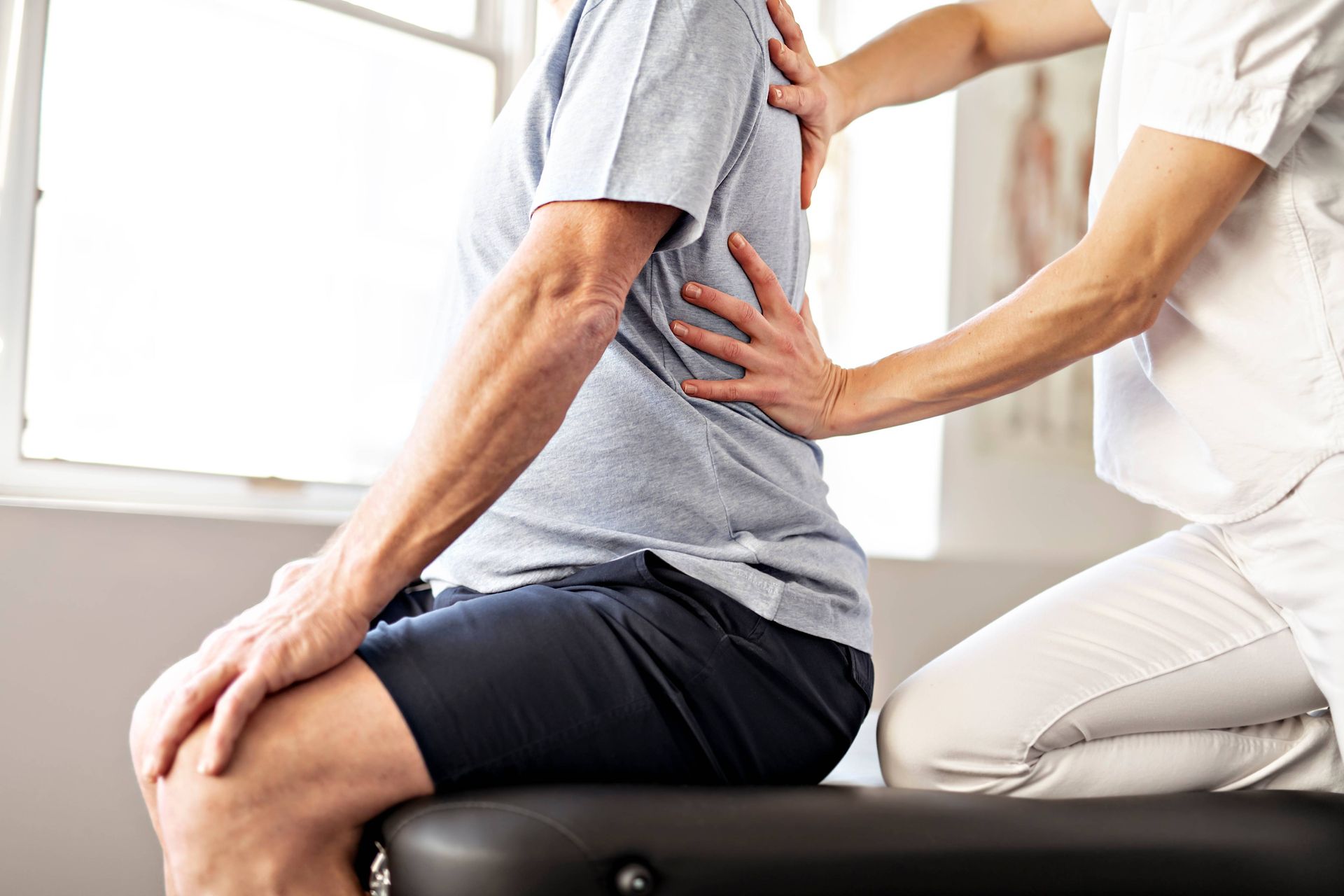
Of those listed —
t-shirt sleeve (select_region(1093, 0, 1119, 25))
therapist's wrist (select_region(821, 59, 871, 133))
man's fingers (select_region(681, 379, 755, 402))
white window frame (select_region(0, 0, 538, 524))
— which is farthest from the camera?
white window frame (select_region(0, 0, 538, 524))

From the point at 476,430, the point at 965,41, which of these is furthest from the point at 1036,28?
the point at 476,430

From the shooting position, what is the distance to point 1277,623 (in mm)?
1056

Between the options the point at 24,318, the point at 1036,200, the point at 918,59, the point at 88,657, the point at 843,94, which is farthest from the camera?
the point at 1036,200

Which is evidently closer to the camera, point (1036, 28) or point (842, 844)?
point (842, 844)

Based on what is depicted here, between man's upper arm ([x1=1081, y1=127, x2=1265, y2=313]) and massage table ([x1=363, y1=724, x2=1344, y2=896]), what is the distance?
1.56 ft

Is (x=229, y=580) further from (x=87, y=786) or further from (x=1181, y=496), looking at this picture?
(x=1181, y=496)

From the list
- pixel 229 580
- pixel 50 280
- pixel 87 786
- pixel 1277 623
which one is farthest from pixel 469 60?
pixel 1277 623

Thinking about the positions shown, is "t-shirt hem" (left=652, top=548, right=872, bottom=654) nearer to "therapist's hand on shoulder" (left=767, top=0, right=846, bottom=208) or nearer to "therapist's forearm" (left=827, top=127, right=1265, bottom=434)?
"therapist's forearm" (left=827, top=127, right=1265, bottom=434)

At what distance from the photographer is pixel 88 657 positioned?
75.2 inches

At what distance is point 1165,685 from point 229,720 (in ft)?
2.70

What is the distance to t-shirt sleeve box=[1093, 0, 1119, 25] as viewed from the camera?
4.52 ft

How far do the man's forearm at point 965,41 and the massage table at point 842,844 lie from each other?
0.92 metres

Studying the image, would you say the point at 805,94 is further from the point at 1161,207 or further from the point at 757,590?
the point at 757,590

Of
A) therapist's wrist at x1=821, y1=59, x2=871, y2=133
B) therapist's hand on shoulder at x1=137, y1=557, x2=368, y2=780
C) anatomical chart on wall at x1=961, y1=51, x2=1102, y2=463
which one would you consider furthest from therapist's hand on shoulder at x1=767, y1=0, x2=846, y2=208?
anatomical chart on wall at x1=961, y1=51, x2=1102, y2=463
